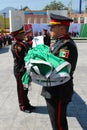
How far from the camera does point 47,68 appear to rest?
125 inches

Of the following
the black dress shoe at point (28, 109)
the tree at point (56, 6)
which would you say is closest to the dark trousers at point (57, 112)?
the black dress shoe at point (28, 109)

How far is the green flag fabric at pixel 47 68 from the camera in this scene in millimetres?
3148

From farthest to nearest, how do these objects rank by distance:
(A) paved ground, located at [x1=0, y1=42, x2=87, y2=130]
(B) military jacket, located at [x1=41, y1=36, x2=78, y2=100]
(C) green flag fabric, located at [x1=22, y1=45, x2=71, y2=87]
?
(A) paved ground, located at [x1=0, y1=42, x2=87, y2=130], (B) military jacket, located at [x1=41, y1=36, x2=78, y2=100], (C) green flag fabric, located at [x1=22, y1=45, x2=71, y2=87]

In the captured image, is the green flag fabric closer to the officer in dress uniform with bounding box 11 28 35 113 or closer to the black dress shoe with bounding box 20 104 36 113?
the officer in dress uniform with bounding box 11 28 35 113

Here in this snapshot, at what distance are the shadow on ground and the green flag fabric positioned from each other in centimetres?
186

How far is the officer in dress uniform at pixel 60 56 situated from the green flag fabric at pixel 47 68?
121mm

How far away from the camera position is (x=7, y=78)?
30.6 ft

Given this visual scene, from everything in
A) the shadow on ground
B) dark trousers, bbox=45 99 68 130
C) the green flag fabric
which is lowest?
the shadow on ground

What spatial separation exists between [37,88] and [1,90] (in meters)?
0.93

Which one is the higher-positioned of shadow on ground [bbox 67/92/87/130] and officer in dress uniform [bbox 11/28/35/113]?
officer in dress uniform [bbox 11/28/35/113]

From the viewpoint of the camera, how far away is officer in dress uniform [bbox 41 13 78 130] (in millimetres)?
3324

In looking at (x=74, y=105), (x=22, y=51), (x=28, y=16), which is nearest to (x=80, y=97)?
(x=74, y=105)

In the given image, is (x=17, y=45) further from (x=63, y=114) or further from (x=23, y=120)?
(x=63, y=114)

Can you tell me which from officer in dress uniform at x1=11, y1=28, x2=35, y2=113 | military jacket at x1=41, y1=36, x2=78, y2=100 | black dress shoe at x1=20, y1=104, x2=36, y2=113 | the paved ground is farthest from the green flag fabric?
black dress shoe at x1=20, y1=104, x2=36, y2=113
